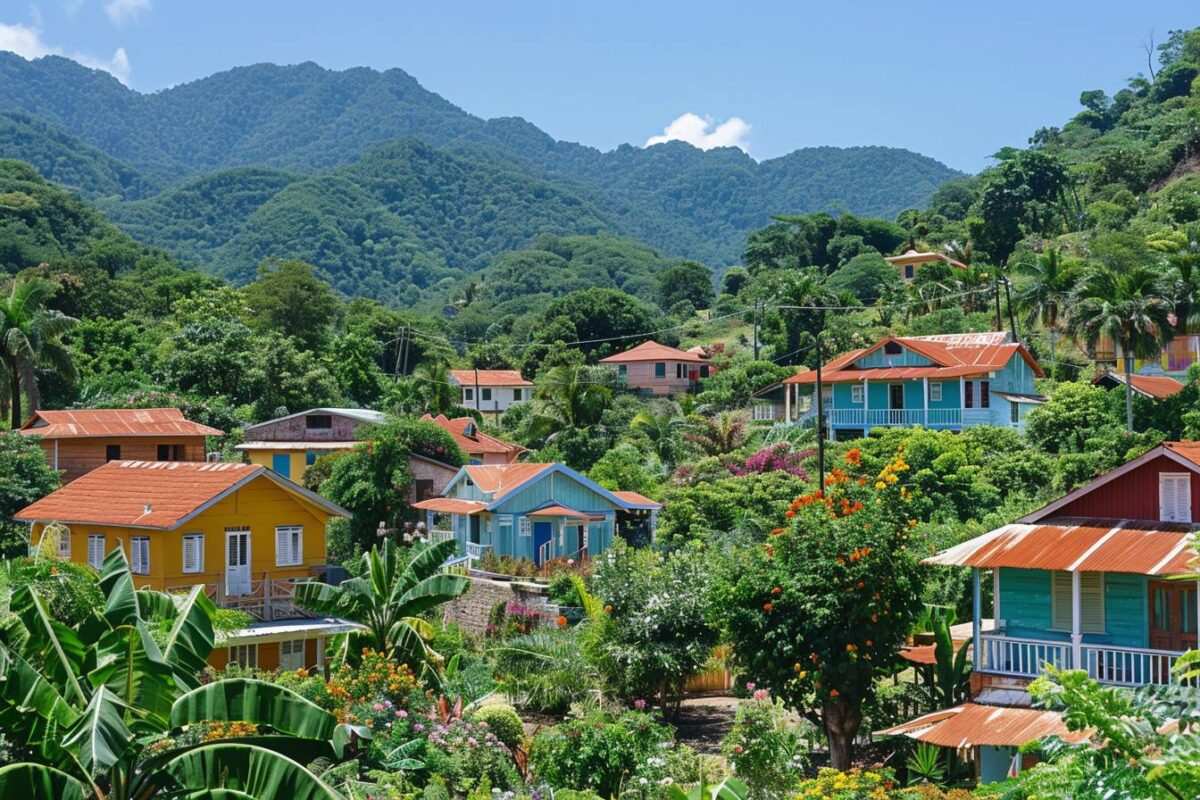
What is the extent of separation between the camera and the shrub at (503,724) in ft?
80.8

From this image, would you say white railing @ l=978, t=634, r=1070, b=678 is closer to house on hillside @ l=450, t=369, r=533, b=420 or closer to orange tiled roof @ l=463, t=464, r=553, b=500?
orange tiled roof @ l=463, t=464, r=553, b=500

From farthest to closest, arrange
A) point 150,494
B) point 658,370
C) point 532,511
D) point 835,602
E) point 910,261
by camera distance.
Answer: point 910,261 → point 658,370 → point 532,511 → point 150,494 → point 835,602

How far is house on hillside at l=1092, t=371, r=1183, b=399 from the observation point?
47.8 metres

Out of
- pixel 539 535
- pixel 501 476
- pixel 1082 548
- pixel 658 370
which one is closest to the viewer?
pixel 1082 548

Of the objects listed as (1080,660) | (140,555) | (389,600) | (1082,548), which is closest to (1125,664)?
(1080,660)

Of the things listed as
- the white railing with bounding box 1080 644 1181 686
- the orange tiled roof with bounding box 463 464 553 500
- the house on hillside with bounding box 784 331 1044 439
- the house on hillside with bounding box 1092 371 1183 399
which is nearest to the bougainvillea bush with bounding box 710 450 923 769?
the white railing with bounding box 1080 644 1181 686

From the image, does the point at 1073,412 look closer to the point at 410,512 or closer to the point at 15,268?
the point at 410,512

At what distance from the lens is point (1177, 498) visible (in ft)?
69.1

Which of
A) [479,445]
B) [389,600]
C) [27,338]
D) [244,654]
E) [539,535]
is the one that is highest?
[27,338]

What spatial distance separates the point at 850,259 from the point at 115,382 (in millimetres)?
54363

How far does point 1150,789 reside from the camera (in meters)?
8.58

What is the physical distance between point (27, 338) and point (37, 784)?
4344 cm

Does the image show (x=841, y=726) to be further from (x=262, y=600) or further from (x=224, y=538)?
(x=224, y=538)

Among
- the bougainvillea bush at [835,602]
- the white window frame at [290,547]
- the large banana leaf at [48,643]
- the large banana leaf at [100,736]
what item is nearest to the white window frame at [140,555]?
the white window frame at [290,547]
